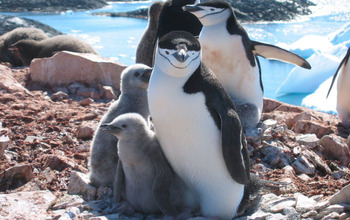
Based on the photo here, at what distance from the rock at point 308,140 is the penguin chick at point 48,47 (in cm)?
344

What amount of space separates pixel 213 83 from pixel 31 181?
1.32 meters

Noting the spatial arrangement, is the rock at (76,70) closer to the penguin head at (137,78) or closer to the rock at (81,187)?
the penguin head at (137,78)

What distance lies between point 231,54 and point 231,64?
0.08 metres

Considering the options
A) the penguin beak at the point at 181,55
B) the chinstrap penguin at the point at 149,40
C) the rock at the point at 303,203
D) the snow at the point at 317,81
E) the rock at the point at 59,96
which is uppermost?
the penguin beak at the point at 181,55

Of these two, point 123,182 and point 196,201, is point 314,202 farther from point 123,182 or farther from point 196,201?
point 123,182

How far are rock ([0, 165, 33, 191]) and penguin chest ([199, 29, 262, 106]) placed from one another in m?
1.48

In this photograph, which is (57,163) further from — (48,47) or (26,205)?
(48,47)

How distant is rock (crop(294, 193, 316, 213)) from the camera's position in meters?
2.26

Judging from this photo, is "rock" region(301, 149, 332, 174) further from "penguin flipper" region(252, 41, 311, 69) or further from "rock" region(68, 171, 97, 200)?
"rock" region(68, 171, 97, 200)

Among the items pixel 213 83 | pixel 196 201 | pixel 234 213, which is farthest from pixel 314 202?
pixel 213 83

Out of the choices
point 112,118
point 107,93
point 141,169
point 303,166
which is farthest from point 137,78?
point 107,93

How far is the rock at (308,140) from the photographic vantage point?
134 inches

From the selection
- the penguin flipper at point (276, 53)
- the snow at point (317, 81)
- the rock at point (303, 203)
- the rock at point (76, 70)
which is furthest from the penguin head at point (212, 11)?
the snow at point (317, 81)

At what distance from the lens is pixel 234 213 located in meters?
2.28
